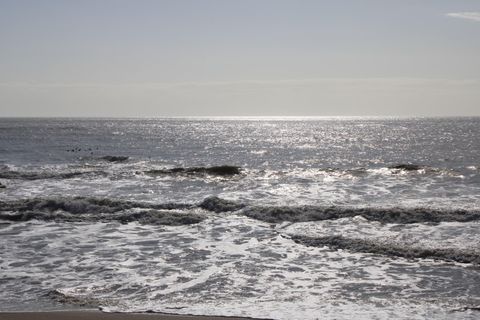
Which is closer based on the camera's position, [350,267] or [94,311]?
[94,311]

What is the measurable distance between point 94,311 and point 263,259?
16.9 feet

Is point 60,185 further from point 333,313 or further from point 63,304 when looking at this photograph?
point 333,313

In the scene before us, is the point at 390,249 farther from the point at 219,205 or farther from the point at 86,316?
the point at 219,205

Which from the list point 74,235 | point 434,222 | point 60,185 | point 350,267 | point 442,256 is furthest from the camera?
point 60,185

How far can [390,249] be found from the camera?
14117 millimetres

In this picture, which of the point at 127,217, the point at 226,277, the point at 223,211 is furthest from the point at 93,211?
the point at 226,277

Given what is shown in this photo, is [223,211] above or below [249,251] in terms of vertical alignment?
below

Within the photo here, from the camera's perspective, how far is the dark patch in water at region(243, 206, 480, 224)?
18.9m

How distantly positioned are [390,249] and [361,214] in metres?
5.76

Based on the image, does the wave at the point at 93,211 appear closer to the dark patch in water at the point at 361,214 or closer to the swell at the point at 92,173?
the dark patch in water at the point at 361,214

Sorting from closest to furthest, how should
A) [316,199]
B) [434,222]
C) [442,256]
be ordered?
[442,256] < [434,222] < [316,199]

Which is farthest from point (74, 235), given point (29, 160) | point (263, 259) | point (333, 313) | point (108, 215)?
point (29, 160)

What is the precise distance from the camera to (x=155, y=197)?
2572 cm

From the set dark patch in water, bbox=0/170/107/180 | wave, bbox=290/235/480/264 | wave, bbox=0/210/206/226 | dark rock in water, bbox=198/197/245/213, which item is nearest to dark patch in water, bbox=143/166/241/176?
dark patch in water, bbox=0/170/107/180
